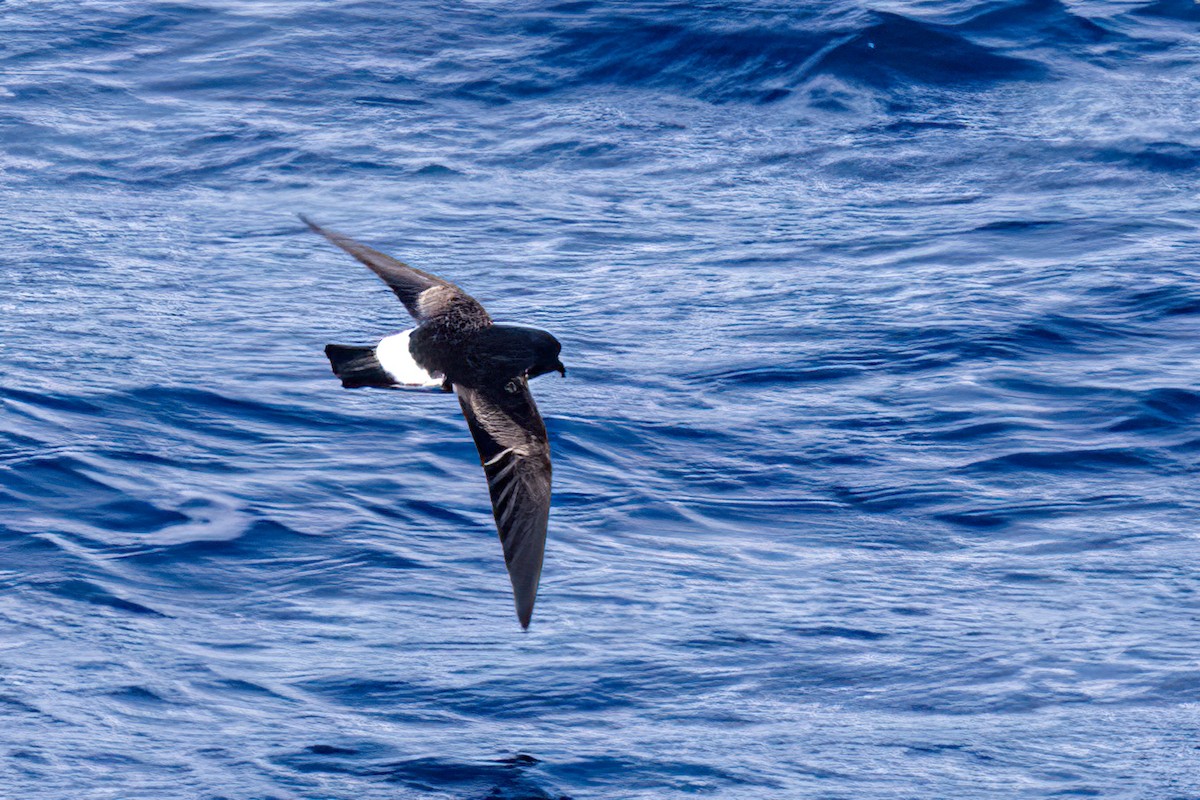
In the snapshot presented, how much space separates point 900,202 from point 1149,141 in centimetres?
274

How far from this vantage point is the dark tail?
7379 mm

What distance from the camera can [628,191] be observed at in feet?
49.6

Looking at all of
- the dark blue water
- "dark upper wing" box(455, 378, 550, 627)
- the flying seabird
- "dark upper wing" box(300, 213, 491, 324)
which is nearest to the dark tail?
the flying seabird

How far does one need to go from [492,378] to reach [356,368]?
58 centimetres

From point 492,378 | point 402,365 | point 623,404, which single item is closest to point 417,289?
point 402,365

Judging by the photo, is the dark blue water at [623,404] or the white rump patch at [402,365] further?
the dark blue water at [623,404]

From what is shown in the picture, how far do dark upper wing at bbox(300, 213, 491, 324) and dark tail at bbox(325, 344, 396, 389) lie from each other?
45 cm

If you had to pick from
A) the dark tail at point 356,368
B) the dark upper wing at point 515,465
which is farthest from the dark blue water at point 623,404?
the dark tail at point 356,368

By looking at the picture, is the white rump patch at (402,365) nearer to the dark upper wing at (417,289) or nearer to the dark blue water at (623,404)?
the dark upper wing at (417,289)

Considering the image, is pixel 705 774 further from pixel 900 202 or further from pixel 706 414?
pixel 900 202

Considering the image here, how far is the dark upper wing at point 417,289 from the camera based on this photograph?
7936 millimetres

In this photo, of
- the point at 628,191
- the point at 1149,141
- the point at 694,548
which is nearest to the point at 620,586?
the point at 694,548

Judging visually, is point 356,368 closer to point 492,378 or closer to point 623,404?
point 492,378

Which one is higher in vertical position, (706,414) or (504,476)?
(504,476)
